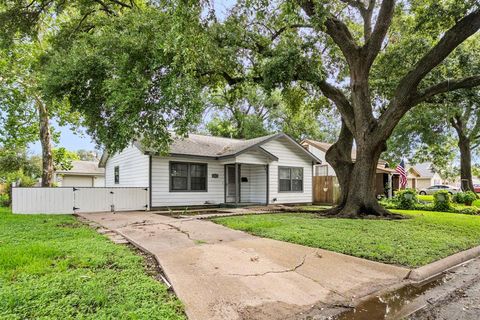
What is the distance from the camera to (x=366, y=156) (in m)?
10.7

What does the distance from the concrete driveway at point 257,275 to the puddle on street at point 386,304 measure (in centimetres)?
17

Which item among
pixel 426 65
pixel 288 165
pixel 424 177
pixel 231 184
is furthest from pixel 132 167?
pixel 424 177

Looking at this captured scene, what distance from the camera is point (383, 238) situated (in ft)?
21.1

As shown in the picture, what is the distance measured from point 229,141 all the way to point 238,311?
15.5 m

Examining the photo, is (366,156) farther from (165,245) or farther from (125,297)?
(125,297)

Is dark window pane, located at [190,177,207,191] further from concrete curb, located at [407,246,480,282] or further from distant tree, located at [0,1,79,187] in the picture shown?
concrete curb, located at [407,246,480,282]

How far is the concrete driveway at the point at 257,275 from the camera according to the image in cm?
317

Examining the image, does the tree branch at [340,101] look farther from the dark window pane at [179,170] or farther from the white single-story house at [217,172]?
the dark window pane at [179,170]

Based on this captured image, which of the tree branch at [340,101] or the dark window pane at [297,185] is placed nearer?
the tree branch at [340,101]

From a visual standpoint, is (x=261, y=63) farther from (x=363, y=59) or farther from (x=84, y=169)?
(x=84, y=169)

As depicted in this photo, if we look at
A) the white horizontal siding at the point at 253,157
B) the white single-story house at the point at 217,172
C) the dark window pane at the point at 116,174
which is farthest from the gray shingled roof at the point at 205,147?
the dark window pane at the point at 116,174

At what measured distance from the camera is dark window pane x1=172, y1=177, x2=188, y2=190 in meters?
13.7

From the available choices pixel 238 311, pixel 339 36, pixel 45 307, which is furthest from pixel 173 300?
pixel 339 36

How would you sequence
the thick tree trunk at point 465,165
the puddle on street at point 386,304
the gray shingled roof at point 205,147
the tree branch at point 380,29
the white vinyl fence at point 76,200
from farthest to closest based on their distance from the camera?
the thick tree trunk at point 465,165 < the gray shingled roof at point 205,147 < the white vinyl fence at point 76,200 < the tree branch at point 380,29 < the puddle on street at point 386,304
